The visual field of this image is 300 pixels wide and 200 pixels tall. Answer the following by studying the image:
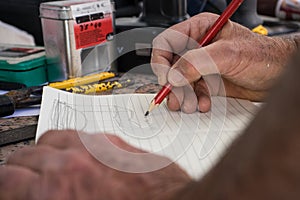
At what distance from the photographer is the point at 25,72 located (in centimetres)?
109

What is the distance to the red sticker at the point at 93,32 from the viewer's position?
3.67 ft

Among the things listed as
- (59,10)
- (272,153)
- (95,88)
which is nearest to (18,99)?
(95,88)

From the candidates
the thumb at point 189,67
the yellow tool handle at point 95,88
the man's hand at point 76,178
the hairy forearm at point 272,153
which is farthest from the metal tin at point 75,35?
the hairy forearm at point 272,153

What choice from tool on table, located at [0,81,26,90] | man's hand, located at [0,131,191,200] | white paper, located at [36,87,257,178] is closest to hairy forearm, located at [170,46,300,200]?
man's hand, located at [0,131,191,200]

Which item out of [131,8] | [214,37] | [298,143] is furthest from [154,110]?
[131,8]

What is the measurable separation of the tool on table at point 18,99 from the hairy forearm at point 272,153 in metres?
0.65

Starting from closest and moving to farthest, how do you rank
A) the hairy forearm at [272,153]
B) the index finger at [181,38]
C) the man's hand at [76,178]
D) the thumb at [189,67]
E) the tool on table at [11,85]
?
the hairy forearm at [272,153]
the man's hand at [76,178]
the thumb at [189,67]
the index finger at [181,38]
the tool on table at [11,85]

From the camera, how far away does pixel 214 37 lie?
2.99 ft

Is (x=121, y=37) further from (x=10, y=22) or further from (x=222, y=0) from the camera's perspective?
(x=10, y=22)

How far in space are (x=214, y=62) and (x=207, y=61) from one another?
15mm

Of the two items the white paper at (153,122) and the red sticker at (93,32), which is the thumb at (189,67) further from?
the red sticker at (93,32)

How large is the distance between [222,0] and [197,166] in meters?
0.80

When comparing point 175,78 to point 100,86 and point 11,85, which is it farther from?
point 11,85

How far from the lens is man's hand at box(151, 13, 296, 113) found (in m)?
0.85
